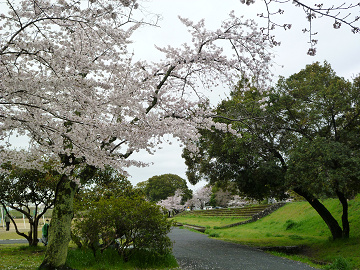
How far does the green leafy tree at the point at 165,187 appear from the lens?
6575 centimetres

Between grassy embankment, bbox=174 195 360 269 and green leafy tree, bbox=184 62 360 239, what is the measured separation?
4.00 ft

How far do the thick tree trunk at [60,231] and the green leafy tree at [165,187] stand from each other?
5832 centimetres

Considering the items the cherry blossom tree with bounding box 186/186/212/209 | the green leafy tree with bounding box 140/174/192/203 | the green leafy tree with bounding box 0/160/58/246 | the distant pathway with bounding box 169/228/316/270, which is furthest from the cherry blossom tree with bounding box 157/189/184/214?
the distant pathway with bounding box 169/228/316/270

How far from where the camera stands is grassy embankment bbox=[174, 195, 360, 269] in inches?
455

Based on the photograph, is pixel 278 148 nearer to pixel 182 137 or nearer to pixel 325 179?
pixel 325 179

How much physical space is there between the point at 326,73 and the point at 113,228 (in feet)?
39.1

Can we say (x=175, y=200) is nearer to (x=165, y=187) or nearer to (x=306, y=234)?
(x=165, y=187)

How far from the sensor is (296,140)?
41.4 ft

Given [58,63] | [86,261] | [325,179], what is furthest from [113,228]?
[325,179]

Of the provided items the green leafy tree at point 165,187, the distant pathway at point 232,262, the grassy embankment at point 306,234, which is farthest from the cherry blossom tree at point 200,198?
the distant pathway at point 232,262

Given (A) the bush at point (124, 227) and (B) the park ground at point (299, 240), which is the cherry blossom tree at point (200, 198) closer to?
(B) the park ground at point (299, 240)

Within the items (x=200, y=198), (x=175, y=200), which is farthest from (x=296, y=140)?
(x=200, y=198)

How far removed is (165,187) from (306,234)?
164 ft

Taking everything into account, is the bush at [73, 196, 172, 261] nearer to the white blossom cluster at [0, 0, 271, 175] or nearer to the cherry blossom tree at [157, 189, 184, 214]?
the white blossom cluster at [0, 0, 271, 175]
